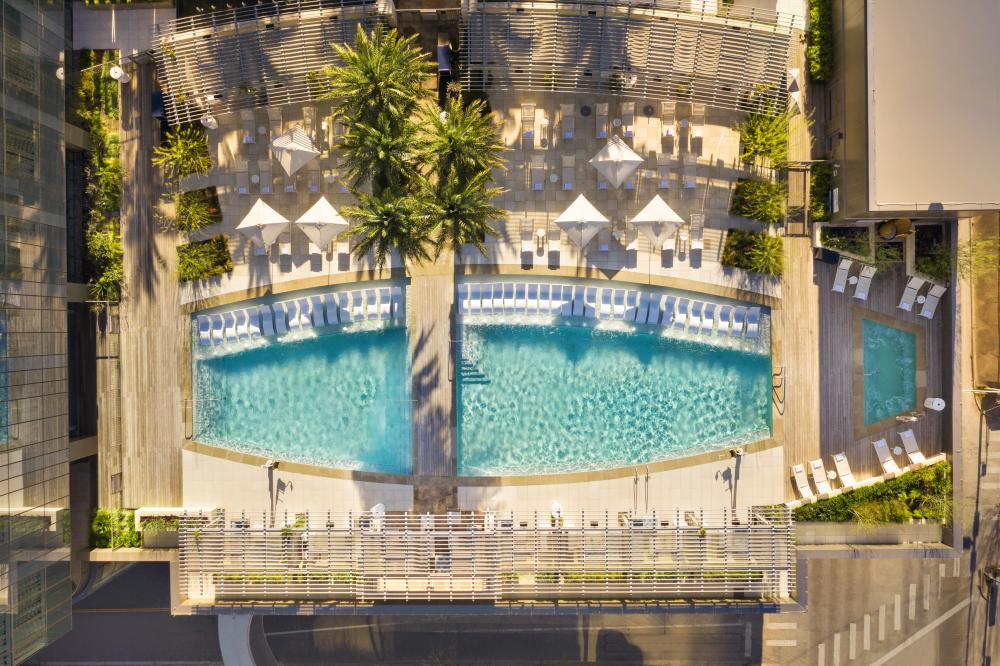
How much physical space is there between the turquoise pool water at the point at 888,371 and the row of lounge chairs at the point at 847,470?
858 millimetres

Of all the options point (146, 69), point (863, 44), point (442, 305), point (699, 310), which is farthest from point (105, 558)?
point (863, 44)

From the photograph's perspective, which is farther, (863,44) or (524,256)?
(524,256)

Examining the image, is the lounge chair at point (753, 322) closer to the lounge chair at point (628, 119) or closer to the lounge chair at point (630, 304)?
the lounge chair at point (630, 304)

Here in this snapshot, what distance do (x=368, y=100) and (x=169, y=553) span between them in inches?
559

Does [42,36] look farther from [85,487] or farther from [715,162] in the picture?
[715,162]

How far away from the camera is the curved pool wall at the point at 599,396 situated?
15.3 metres

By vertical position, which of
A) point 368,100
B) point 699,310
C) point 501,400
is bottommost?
point 501,400

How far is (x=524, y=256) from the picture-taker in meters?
15.1

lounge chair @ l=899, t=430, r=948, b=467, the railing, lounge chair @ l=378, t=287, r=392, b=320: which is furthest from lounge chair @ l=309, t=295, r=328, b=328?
lounge chair @ l=899, t=430, r=948, b=467

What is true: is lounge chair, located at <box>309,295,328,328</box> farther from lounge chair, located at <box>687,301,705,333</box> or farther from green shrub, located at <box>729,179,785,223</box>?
green shrub, located at <box>729,179,785,223</box>

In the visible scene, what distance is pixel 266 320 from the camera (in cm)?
1550

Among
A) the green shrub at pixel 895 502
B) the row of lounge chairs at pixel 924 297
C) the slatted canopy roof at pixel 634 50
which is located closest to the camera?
the slatted canopy roof at pixel 634 50

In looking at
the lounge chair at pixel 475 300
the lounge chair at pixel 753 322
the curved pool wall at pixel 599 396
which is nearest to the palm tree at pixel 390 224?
the lounge chair at pixel 475 300

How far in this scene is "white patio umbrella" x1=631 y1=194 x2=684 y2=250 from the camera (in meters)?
13.9
